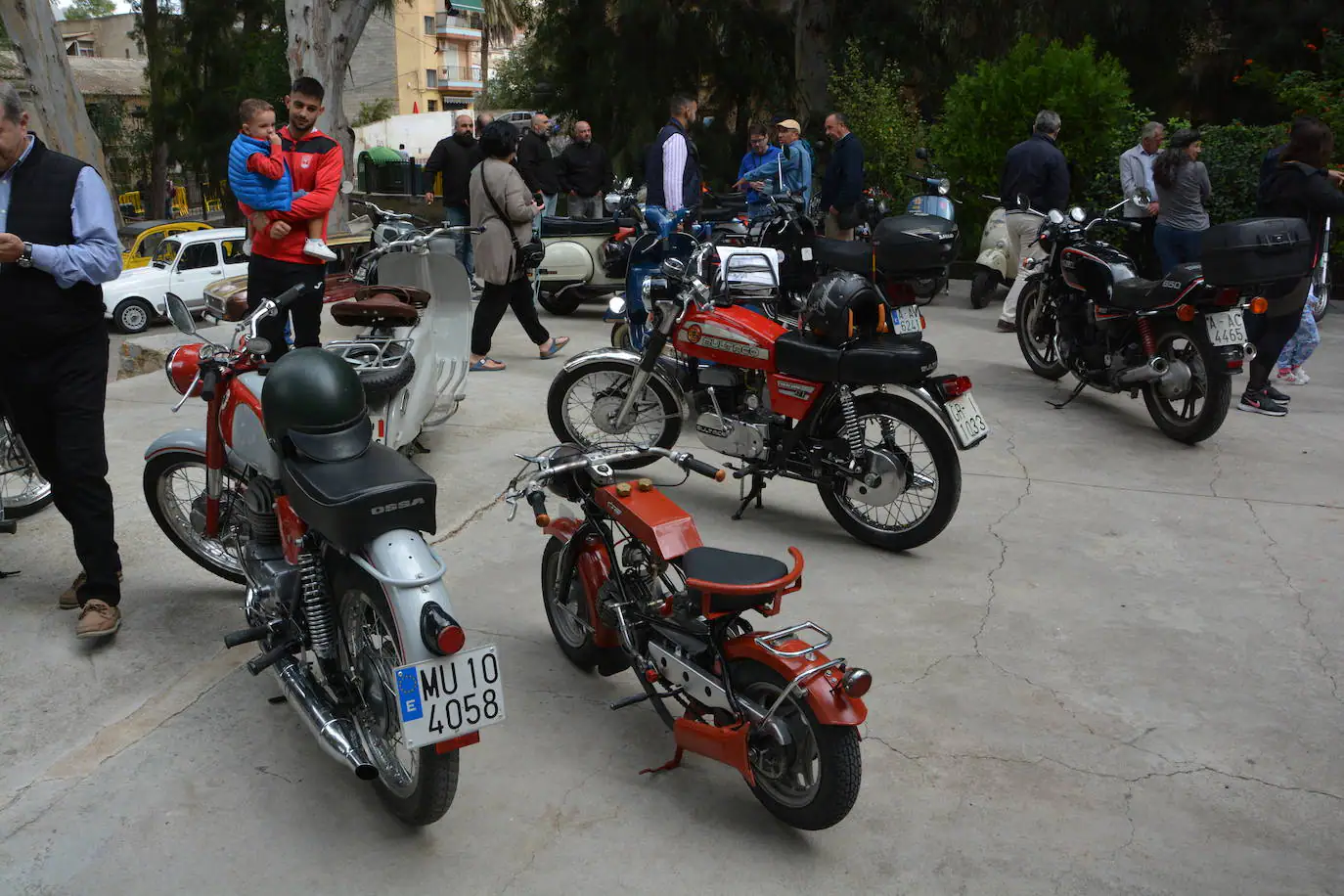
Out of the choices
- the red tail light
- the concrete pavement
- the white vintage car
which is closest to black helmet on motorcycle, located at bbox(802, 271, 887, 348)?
the red tail light

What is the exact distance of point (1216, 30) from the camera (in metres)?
16.6

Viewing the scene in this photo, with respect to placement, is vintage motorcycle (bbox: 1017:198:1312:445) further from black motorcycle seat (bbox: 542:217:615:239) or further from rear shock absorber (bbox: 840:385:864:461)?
black motorcycle seat (bbox: 542:217:615:239)

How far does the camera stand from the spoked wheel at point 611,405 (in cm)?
615

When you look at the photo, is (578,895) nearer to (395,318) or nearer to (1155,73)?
(395,318)

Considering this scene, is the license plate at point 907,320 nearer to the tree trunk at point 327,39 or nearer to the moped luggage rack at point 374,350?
the moped luggage rack at point 374,350

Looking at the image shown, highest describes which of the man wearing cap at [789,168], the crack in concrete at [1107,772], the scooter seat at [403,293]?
the man wearing cap at [789,168]

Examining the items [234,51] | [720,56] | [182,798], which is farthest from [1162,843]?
[234,51]

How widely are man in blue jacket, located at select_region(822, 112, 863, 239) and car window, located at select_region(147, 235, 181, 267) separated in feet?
31.8

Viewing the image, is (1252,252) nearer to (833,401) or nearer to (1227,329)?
(1227,329)

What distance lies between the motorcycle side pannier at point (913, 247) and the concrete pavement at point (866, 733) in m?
1.31

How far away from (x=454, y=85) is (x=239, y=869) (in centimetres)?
7106

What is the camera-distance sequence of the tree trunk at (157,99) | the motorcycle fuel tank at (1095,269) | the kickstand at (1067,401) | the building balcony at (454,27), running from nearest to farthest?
1. the motorcycle fuel tank at (1095,269)
2. the kickstand at (1067,401)
3. the tree trunk at (157,99)
4. the building balcony at (454,27)

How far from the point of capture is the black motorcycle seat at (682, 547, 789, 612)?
313 centimetres

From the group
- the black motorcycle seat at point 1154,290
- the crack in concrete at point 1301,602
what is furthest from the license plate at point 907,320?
the crack in concrete at point 1301,602
